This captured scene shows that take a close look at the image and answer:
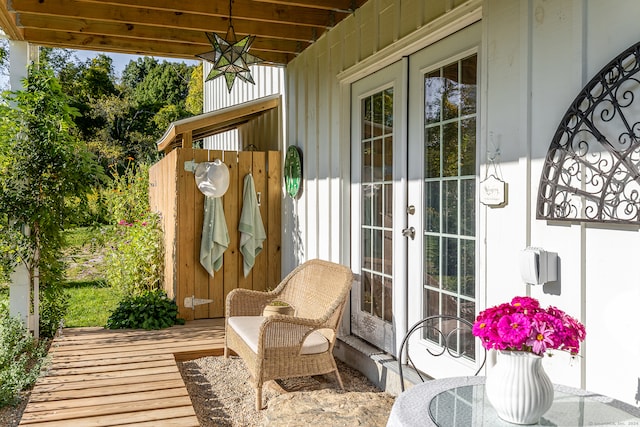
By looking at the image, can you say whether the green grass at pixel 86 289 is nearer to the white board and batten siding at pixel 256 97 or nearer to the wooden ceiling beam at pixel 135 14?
the wooden ceiling beam at pixel 135 14

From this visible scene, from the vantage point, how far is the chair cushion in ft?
11.3

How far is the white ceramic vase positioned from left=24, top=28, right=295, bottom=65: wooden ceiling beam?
4325mm

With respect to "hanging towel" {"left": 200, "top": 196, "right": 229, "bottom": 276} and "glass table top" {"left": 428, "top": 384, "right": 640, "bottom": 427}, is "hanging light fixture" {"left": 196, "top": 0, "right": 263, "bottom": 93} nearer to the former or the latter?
"hanging towel" {"left": 200, "top": 196, "right": 229, "bottom": 276}

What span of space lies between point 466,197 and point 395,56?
124cm

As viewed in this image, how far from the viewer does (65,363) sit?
389cm

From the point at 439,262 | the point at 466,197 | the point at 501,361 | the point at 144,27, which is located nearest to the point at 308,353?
the point at 439,262

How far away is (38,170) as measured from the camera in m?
4.64

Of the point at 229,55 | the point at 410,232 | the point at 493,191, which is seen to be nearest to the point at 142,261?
the point at 229,55

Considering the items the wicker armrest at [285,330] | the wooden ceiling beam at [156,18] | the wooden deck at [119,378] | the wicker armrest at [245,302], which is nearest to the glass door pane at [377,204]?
the wicker armrest at [285,330]

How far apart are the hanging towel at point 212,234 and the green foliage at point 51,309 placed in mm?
1378

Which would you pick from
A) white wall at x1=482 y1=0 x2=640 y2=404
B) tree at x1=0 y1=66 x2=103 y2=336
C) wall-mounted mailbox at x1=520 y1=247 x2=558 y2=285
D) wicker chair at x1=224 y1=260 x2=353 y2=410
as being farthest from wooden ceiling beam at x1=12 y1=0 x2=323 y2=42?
wall-mounted mailbox at x1=520 y1=247 x2=558 y2=285

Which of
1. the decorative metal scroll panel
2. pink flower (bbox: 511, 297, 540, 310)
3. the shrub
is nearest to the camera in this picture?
pink flower (bbox: 511, 297, 540, 310)

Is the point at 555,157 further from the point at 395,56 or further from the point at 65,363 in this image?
the point at 65,363

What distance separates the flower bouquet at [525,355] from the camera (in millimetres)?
1616
